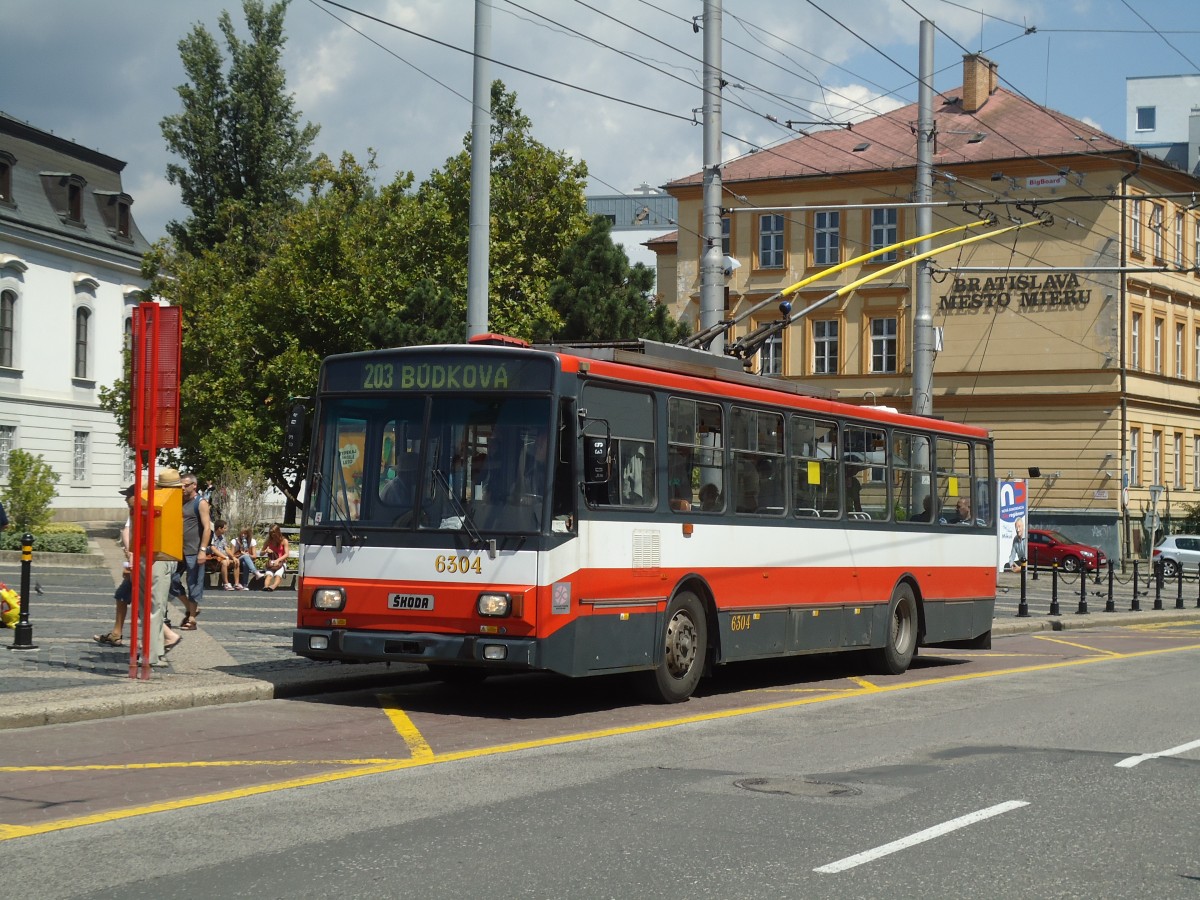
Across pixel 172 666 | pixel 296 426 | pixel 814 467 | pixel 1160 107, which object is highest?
pixel 1160 107

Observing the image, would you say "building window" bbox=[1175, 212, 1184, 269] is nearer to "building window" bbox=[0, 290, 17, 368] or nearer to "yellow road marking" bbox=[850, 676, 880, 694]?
"building window" bbox=[0, 290, 17, 368]

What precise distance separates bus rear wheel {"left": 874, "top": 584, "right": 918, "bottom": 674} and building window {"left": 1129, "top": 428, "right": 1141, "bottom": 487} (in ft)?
133

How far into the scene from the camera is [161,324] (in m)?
13.6

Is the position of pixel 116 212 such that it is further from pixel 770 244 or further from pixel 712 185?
pixel 712 185

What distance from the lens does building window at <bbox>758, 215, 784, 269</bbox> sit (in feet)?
204

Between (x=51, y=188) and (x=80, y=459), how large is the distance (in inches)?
372

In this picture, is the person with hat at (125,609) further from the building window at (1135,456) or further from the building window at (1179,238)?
A: the building window at (1179,238)

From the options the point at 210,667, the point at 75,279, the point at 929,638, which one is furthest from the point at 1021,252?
the point at 210,667

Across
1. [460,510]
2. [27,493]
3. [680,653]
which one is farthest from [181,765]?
[27,493]

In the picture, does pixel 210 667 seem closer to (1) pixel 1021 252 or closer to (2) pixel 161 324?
(2) pixel 161 324

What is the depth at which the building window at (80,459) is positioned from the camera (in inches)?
2271

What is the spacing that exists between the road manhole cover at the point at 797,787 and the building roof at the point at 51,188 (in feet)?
161

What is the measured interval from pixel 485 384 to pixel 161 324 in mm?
2802

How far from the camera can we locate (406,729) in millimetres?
11898
